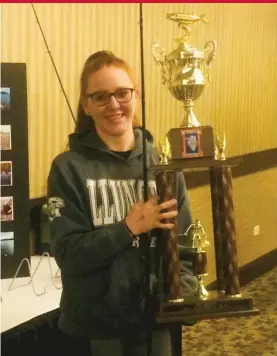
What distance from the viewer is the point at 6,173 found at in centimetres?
179

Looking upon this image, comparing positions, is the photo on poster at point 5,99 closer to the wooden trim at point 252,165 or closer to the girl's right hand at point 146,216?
the girl's right hand at point 146,216

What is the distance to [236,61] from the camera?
3.35 metres

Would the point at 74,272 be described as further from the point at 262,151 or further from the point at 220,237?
the point at 262,151

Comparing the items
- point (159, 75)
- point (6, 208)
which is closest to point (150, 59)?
point (159, 75)

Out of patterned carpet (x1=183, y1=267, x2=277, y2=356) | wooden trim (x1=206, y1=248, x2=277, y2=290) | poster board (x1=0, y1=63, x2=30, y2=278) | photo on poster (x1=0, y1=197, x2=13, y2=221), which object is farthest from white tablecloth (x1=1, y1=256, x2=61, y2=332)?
wooden trim (x1=206, y1=248, x2=277, y2=290)

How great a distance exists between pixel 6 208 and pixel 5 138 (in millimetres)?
216

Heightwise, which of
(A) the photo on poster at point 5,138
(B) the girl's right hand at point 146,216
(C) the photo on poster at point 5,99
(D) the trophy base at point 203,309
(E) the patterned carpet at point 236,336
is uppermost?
(C) the photo on poster at point 5,99

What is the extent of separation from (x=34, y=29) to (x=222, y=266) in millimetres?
1196

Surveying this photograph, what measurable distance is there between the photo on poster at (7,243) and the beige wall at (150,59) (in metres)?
0.32

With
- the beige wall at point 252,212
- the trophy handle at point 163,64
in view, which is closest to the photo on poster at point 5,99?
the trophy handle at point 163,64

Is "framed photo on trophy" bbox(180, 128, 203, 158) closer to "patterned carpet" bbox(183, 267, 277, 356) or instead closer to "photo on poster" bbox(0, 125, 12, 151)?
"photo on poster" bbox(0, 125, 12, 151)

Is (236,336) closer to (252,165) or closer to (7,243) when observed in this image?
(252,165)

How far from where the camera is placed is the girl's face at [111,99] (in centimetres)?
118

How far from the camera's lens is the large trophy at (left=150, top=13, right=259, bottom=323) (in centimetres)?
120
